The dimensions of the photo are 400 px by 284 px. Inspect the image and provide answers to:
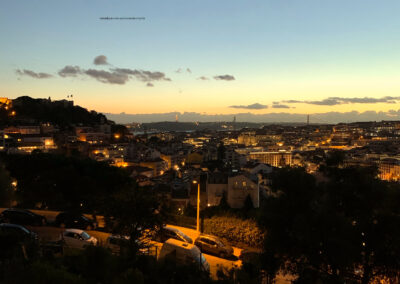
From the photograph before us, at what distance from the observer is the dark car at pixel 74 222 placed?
11.6 m

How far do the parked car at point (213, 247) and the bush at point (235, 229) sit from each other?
1197 millimetres

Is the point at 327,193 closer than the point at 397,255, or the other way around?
the point at 397,255

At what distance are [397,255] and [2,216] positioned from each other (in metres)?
11.2

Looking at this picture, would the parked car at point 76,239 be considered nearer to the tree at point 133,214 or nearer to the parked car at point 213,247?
the tree at point 133,214

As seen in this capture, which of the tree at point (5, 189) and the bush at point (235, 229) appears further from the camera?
the tree at point (5, 189)

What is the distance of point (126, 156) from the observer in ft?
184

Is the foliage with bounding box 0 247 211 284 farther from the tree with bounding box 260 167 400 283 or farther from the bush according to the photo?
the bush

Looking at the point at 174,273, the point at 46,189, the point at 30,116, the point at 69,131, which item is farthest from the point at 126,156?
the point at 174,273

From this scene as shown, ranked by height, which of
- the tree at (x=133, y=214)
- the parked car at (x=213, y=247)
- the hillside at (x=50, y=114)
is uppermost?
the hillside at (x=50, y=114)

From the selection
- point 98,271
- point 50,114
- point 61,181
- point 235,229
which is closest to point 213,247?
point 235,229

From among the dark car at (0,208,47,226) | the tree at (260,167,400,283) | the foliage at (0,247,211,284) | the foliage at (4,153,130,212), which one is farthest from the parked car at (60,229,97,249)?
the tree at (260,167,400,283)

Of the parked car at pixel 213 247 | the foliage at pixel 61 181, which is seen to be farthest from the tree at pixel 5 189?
the parked car at pixel 213 247

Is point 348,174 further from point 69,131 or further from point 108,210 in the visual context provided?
point 69,131

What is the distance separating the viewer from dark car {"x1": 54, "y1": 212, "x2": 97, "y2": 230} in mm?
11625
